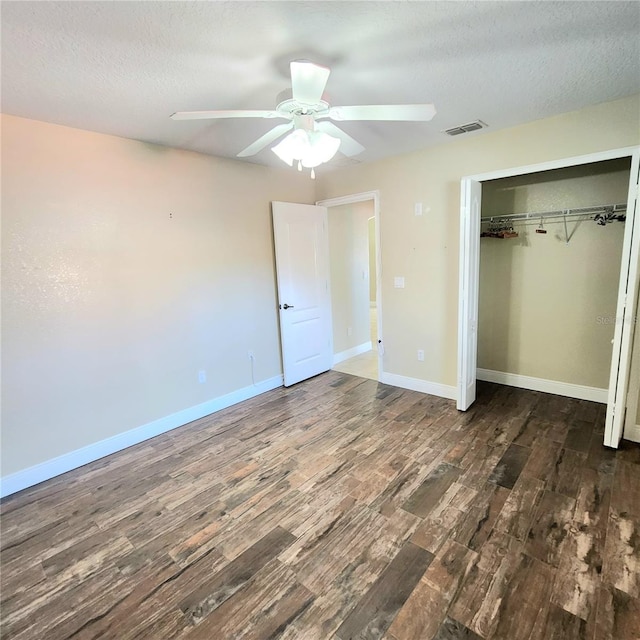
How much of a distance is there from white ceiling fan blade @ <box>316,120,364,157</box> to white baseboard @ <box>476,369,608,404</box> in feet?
9.95

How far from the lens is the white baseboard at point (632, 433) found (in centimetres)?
270

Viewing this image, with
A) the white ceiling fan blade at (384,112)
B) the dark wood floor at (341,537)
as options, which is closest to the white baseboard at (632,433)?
the dark wood floor at (341,537)

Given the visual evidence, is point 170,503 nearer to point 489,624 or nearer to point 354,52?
point 489,624

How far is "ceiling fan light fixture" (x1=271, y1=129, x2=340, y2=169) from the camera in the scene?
193cm

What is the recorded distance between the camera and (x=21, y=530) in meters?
2.12

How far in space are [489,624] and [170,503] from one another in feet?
6.17

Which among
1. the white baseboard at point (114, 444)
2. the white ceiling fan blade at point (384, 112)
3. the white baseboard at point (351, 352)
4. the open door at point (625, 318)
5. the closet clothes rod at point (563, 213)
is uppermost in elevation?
the white ceiling fan blade at point (384, 112)

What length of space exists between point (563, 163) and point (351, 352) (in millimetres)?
3381

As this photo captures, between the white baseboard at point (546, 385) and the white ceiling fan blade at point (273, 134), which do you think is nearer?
the white ceiling fan blade at point (273, 134)

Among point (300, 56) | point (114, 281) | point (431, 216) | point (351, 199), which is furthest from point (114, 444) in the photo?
point (431, 216)

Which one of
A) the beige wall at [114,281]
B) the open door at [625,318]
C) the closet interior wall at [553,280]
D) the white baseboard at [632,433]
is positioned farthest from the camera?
the closet interior wall at [553,280]

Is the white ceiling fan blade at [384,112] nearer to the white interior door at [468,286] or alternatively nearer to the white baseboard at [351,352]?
the white interior door at [468,286]

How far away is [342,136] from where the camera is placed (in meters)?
2.07

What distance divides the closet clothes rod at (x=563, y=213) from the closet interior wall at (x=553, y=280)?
52 millimetres
